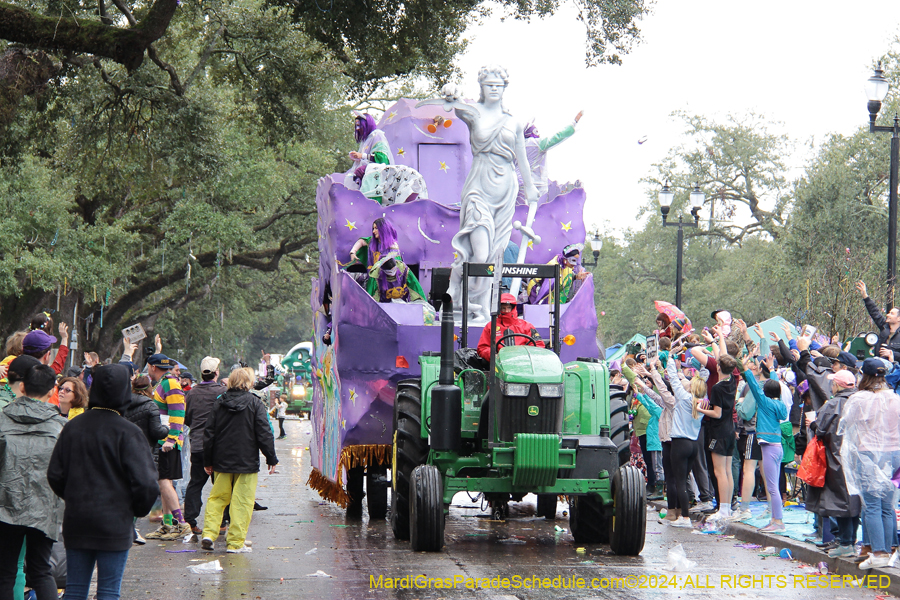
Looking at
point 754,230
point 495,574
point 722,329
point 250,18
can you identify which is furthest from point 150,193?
point 754,230

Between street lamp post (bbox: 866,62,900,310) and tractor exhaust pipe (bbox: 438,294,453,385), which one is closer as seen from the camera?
tractor exhaust pipe (bbox: 438,294,453,385)

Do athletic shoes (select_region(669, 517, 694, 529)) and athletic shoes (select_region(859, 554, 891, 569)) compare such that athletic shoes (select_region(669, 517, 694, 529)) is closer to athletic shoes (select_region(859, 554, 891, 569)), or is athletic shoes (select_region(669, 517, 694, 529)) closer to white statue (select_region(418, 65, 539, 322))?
white statue (select_region(418, 65, 539, 322))

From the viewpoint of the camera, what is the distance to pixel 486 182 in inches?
503

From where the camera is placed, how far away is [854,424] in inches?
342

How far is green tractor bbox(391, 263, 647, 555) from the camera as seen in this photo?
9.07 meters

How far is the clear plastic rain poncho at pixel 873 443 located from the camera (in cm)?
853

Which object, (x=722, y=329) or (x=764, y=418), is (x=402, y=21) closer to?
(x=722, y=329)

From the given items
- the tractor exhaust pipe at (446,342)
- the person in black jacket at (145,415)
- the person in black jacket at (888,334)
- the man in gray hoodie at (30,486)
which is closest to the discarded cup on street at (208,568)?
the person in black jacket at (145,415)

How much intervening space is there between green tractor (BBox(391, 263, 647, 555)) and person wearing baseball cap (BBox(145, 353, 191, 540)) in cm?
243

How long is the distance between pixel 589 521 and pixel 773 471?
7.03ft

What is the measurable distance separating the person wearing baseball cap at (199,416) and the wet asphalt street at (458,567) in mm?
735

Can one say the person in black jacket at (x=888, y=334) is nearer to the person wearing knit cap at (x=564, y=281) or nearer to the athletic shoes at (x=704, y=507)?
the athletic shoes at (x=704, y=507)

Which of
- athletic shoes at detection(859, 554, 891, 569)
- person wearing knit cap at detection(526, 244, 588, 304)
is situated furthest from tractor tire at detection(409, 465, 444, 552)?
person wearing knit cap at detection(526, 244, 588, 304)

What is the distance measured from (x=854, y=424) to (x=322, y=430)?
6890 mm
